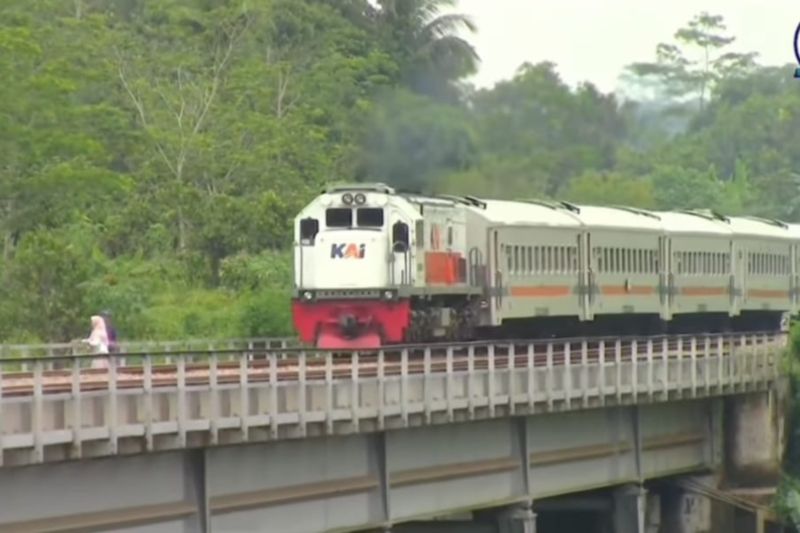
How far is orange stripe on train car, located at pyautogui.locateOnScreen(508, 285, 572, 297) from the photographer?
177 ft

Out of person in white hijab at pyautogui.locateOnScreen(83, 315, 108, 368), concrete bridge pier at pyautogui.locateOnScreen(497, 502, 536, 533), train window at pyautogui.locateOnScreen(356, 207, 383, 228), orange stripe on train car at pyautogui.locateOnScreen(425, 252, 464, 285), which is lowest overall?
concrete bridge pier at pyautogui.locateOnScreen(497, 502, 536, 533)

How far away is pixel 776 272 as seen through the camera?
2741 inches

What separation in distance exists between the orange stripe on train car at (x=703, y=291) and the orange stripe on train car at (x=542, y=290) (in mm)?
7049

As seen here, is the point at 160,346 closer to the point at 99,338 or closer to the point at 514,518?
the point at 99,338

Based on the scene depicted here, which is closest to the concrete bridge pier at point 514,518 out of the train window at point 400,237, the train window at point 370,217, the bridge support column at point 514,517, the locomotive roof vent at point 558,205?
the bridge support column at point 514,517

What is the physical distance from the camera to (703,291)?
63.9 m

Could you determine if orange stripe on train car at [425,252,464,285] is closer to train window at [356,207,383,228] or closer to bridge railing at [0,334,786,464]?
train window at [356,207,383,228]

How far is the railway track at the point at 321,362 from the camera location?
3225 centimetres

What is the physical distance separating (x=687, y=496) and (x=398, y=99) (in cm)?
1402

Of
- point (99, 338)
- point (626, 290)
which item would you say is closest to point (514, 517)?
point (99, 338)

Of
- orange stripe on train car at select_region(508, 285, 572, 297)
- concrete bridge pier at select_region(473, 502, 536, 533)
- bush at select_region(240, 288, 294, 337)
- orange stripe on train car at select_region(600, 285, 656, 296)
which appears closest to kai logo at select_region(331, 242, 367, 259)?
orange stripe on train car at select_region(508, 285, 572, 297)

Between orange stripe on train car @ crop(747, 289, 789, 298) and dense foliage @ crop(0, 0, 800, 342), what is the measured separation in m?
6.50

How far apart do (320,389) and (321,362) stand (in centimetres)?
469

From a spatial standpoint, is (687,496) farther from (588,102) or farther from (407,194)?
(588,102)
